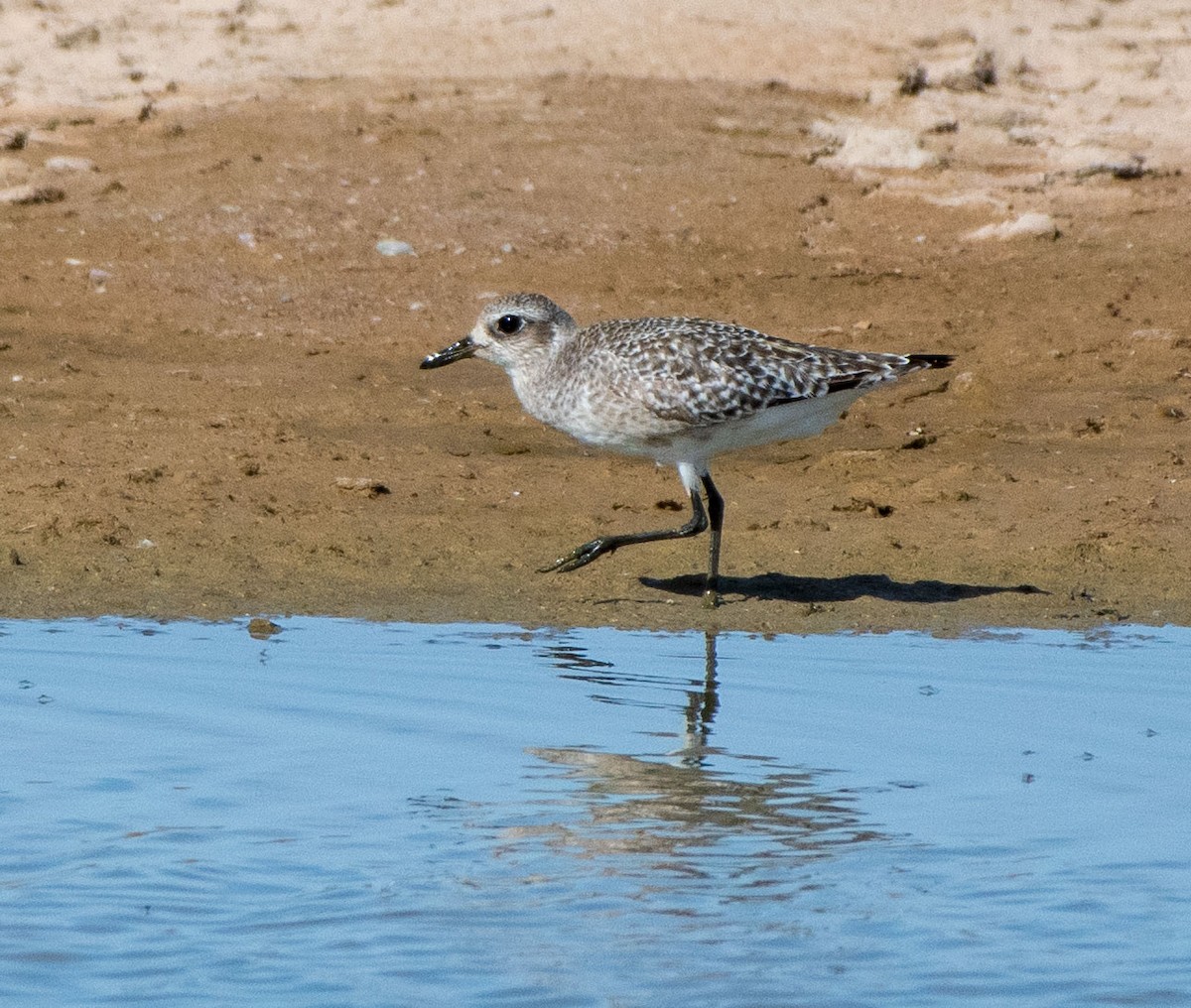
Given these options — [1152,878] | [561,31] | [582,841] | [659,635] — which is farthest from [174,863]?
[561,31]


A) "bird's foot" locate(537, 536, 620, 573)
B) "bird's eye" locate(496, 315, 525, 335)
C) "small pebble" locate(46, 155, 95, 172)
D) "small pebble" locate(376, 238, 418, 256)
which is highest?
"small pebble" locate(46, 155, 95, 172)

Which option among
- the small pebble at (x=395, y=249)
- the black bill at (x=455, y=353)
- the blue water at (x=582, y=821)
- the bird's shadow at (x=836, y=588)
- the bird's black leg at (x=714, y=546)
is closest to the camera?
the blue water at (x=582, y=821)

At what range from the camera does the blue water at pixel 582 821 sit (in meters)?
5.37

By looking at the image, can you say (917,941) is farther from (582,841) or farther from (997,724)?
(997,724)

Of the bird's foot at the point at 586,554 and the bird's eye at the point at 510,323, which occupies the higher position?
the bird's eye at the point at 510,323

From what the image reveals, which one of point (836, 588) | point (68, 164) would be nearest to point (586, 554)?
point (836, 588)

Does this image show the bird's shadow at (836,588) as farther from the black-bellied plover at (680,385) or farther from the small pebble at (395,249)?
the small pebble at (395,249)

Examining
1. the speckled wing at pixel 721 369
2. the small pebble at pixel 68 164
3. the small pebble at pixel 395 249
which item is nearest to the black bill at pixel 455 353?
the speckled wing at pixel 721 369

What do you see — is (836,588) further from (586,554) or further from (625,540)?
(586,554)

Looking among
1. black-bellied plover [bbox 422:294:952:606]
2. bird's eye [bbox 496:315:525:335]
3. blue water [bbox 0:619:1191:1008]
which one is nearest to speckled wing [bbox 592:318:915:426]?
black-bellied plover [bbox 422:294:952:606]

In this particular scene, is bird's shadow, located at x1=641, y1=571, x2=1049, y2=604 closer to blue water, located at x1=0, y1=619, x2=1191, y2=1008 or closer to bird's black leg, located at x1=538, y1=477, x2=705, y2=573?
bird's black leg, located at x1=538, y1=477, x2=705, y2=573

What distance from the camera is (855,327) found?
518 inches

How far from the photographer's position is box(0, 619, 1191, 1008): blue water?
5.37 meters

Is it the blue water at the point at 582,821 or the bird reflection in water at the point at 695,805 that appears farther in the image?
the bird reflection in water at the point at 695,805
